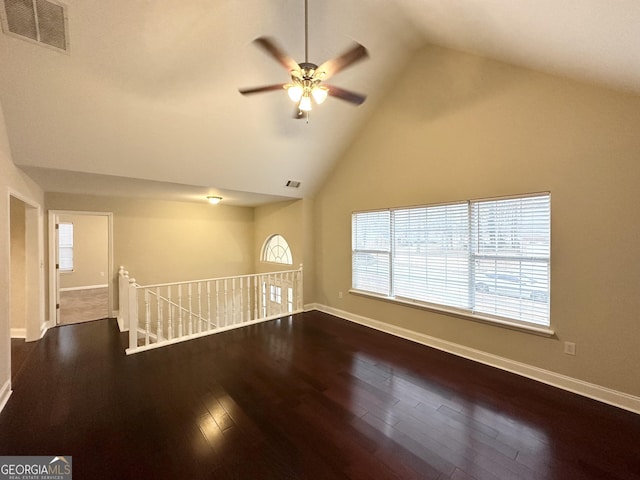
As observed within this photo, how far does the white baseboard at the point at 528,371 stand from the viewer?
2.38 metres

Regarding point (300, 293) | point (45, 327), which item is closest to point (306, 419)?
point (300, 293)

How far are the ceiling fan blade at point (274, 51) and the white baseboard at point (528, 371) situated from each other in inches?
144

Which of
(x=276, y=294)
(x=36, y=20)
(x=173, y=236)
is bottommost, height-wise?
(x=276, y=294)

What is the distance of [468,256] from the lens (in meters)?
3.34

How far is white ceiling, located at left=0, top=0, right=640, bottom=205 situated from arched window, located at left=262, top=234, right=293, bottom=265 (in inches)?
97.6

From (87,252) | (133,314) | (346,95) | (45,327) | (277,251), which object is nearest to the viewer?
(346,95)

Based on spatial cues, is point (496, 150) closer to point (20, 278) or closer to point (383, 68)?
point (383, 68)

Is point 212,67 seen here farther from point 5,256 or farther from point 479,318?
point 479,318

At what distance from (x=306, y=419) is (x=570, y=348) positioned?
269cm

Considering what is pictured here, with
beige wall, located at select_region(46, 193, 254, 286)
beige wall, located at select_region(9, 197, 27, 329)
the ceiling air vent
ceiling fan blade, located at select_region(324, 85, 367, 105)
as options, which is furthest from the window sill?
beige wall, located at select_region(9, 197, 27, 329)

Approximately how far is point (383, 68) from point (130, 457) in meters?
4.88

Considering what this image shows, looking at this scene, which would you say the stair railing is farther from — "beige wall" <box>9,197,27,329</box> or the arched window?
"beige wall" <box>9,197,27,329</box>

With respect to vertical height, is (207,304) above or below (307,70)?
below

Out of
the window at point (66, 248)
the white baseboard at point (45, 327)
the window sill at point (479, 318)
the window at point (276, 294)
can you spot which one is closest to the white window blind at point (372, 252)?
the window sill at point (479, 318)
